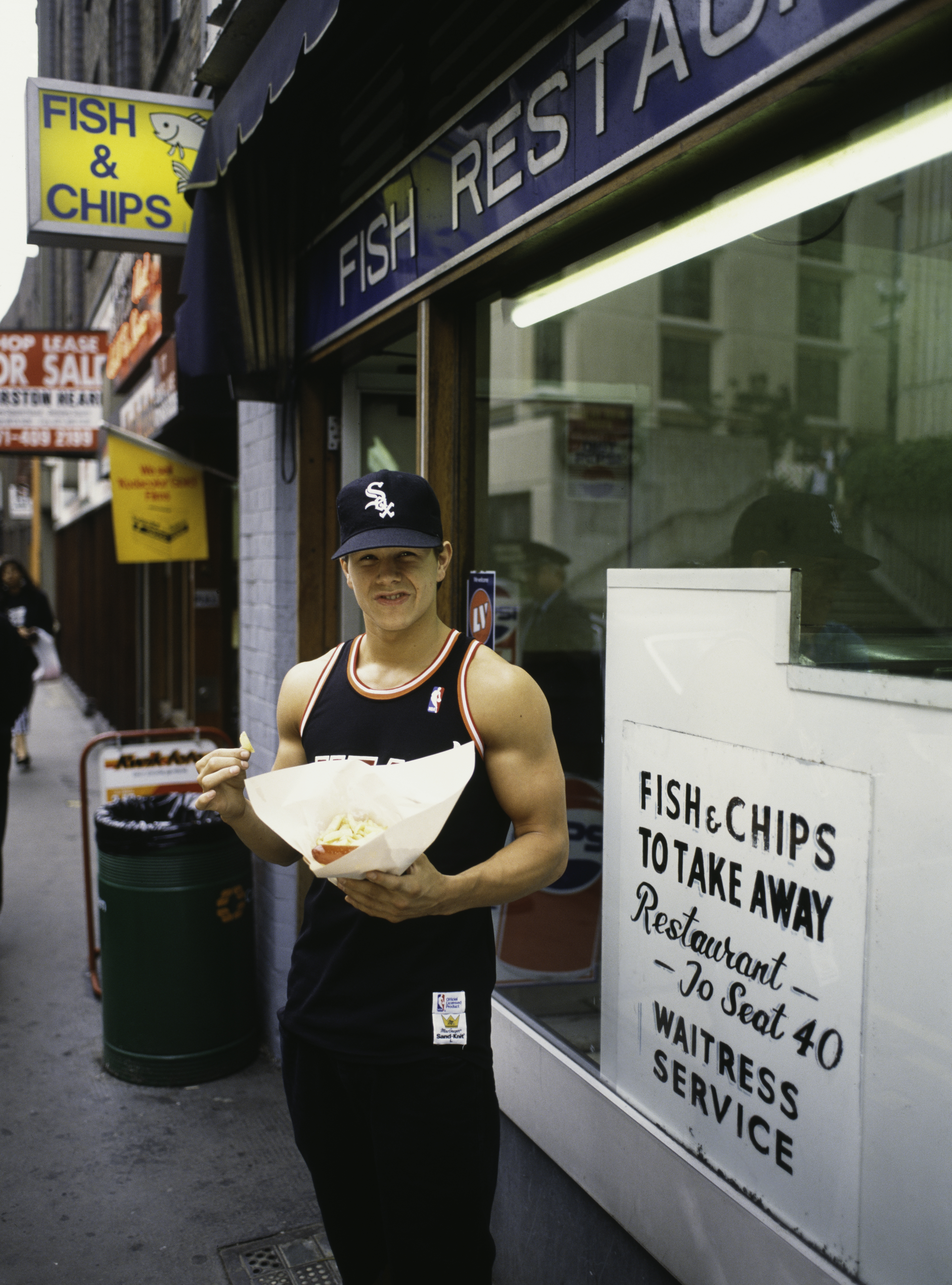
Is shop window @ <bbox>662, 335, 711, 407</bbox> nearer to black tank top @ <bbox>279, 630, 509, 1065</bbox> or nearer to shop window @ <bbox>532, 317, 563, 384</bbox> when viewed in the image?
shop window @ <bbox>532, 317, 563, 384</bbox>

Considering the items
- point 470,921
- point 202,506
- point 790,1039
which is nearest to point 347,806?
point 470,921

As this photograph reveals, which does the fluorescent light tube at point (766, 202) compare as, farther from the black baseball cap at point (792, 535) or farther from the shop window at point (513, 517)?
the shop window at point (513, 517)

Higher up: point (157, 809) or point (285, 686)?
point (285, 686)

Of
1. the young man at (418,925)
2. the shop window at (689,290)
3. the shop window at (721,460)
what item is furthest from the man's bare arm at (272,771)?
the shop window at (689,290)

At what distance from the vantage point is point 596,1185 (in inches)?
100

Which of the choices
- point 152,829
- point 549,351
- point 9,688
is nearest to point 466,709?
point 152,829

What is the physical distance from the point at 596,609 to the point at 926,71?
369 centimetres

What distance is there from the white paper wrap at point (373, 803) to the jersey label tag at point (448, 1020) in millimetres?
488

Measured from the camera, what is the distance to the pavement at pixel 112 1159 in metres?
3.22

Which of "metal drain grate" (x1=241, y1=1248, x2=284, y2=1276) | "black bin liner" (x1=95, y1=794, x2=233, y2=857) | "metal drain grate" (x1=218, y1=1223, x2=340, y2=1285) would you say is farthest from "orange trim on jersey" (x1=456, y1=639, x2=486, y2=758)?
"black bin liner" (x1=95, y1=794, x2=233, y2=857)

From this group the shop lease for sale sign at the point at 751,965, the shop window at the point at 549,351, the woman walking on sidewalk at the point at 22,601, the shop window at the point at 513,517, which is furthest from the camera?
the woman walking on sidewalk at the point at 22,601

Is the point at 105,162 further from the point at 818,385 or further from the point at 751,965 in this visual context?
the point at 818,385

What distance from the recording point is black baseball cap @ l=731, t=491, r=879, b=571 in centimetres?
311

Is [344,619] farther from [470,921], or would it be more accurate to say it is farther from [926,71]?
[926,71]
